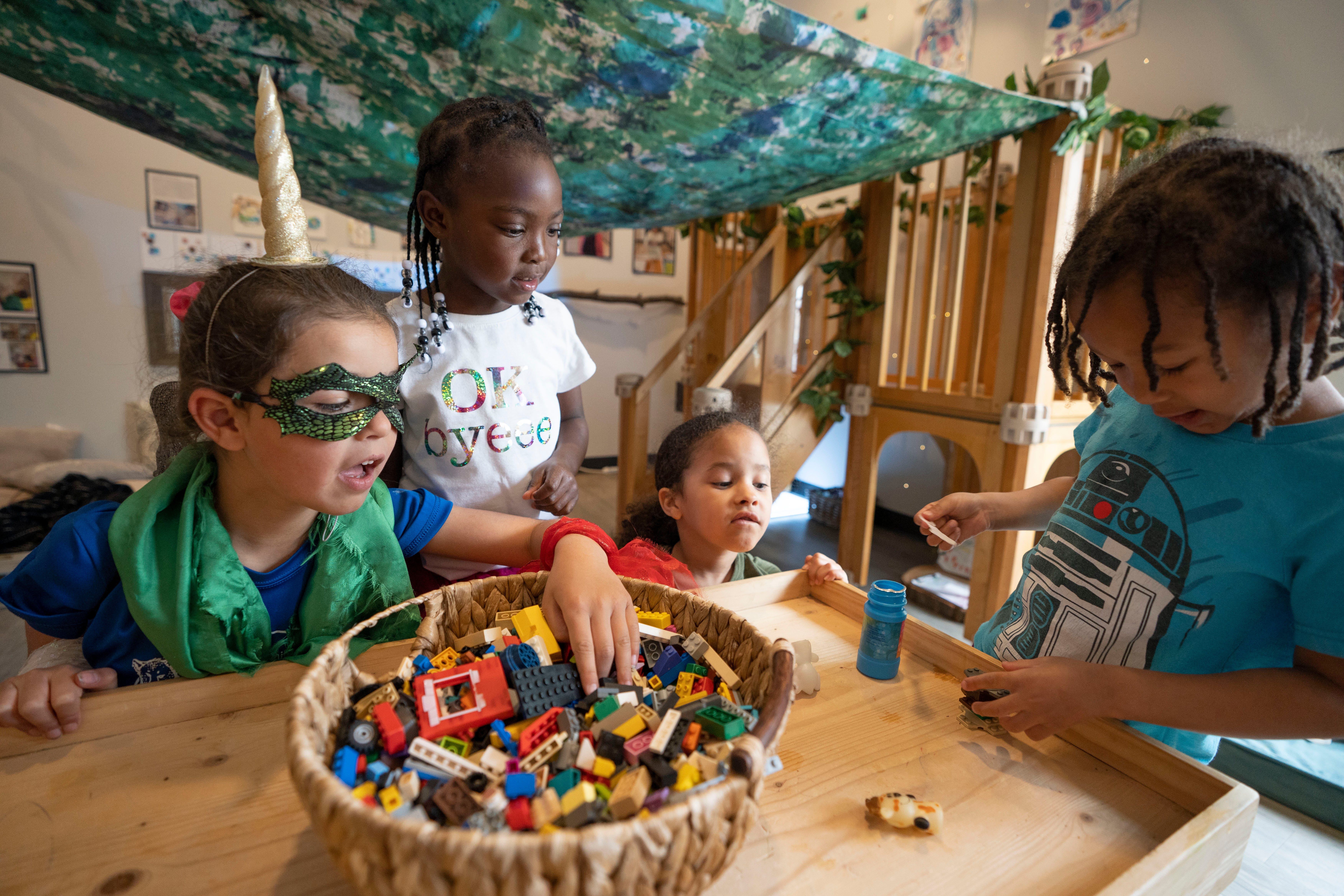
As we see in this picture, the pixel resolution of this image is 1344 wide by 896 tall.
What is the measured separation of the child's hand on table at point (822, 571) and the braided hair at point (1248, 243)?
0.52 m

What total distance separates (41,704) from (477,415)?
66 cm

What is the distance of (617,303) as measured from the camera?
527 centimetres

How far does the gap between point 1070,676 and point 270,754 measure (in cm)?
83

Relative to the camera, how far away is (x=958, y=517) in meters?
1.08

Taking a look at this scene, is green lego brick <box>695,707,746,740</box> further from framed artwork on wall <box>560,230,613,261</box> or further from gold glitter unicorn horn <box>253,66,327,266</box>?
framed artwork on wall <box>560,230,613,261</box>

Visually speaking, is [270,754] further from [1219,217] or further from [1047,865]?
[1219,217]

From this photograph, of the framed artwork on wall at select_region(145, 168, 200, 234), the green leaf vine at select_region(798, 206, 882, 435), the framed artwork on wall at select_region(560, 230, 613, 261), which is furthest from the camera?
the framed artwork on wall at select_region(560, 230, 613, 261)

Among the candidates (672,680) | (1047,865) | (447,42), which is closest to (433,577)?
(672,680)

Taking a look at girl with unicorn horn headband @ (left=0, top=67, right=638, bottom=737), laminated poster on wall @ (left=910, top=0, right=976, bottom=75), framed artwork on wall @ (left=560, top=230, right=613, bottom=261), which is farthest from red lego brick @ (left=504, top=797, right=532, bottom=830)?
framed artwork on wall @ (left=560, top=230, right=613, bottom=261)

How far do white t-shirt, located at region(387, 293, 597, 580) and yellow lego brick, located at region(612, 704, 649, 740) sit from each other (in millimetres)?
625

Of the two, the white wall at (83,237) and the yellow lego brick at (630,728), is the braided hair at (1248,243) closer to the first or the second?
the yellow lego brick at (630,728)

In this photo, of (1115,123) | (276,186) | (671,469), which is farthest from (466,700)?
(1115,123)

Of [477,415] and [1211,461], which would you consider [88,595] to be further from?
[1211,461]

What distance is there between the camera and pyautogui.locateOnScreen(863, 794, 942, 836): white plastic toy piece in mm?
551
